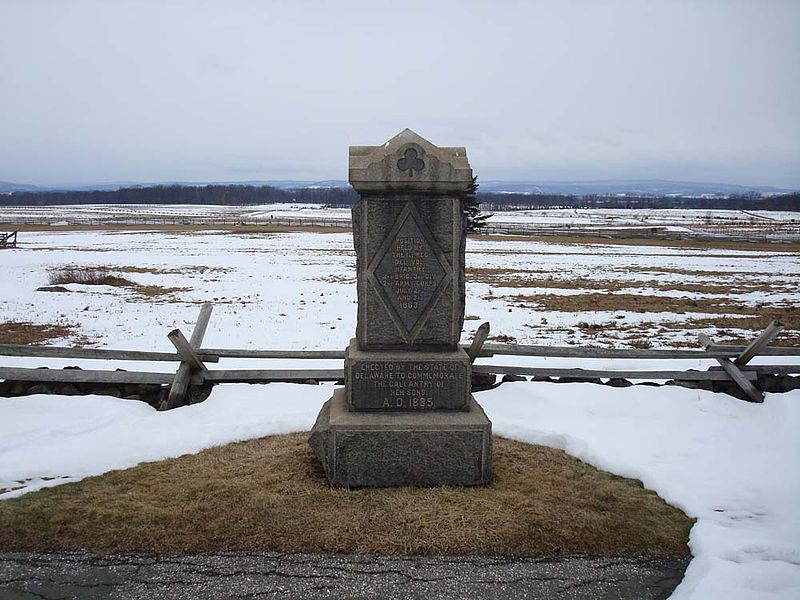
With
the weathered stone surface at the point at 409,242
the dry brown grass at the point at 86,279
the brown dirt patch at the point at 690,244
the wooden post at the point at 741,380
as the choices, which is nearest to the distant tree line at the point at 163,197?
the brown dirt patch at the point at 690,244

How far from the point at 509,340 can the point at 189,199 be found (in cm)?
18563

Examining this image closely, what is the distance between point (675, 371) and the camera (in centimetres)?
851

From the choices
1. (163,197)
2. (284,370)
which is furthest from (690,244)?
(163,197)

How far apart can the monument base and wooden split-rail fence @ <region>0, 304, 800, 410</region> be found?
2.09 m

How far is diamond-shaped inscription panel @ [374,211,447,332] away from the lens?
5.74 meters

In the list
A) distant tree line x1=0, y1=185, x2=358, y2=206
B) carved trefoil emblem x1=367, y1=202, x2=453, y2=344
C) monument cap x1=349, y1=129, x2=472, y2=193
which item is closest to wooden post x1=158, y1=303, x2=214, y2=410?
carved trefoil emblem x1=367, y1=202, x2=453, y2=344

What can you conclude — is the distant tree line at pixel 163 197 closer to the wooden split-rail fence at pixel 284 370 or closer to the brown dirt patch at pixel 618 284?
the brown dirt patch at pixel 618 284

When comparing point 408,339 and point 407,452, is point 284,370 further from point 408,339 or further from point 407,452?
point 407,452

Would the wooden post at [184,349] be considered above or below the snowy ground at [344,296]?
above

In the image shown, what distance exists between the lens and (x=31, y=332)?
12.4 metres

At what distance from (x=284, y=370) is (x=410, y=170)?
3978 mm

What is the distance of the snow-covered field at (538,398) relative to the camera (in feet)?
Answer: 18.0

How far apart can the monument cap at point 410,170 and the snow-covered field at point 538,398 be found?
333 cm

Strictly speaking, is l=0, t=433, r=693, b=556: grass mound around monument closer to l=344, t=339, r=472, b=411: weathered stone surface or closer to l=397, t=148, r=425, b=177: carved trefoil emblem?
l=344, t=339, r=472, b=411: weathered stone surface
